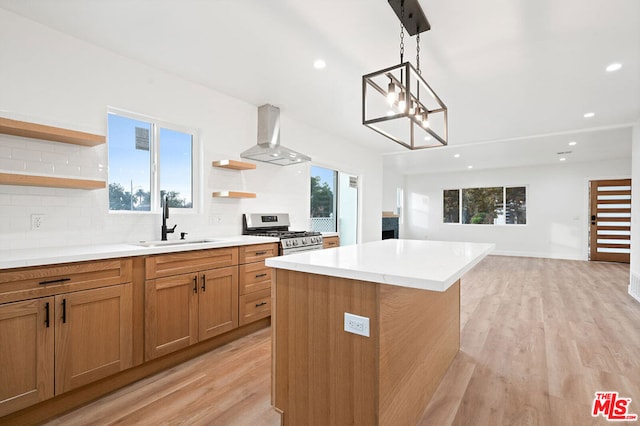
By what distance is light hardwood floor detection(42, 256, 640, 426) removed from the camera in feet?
5.99

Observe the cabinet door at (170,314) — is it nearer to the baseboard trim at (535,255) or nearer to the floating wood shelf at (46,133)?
the floating wood shelf at (46,133)

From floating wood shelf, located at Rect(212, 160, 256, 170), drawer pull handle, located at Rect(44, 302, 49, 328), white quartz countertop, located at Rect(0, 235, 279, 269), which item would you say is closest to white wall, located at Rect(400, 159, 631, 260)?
floating wood shelf, located at Rect(212, 160, 256, 170)

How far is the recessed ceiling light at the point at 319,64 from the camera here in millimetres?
2771

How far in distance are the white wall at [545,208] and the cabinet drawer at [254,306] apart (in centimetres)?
773

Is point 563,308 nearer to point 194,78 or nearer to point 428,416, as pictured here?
point 428,416

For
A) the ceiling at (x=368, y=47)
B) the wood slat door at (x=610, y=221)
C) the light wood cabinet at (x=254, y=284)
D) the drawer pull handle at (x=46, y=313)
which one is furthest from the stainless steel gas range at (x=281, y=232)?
the wood slat door at (x=610, y=221)

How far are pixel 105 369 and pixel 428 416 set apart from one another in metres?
2.06

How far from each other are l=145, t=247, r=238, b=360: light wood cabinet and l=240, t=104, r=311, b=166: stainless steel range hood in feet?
4.36

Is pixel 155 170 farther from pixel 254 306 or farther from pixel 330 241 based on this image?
pixel 330 241

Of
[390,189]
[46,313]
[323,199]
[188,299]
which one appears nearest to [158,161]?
[188,299]

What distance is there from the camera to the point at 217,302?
2.69m

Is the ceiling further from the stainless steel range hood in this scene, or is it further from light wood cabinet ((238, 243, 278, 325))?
light wood cabinet ((238, 243, 278, 325))

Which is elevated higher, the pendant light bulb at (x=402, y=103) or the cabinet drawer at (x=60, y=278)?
the pendant light bulb at (x=402, y=103)

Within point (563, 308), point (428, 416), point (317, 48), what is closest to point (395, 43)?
point (317, 48)
